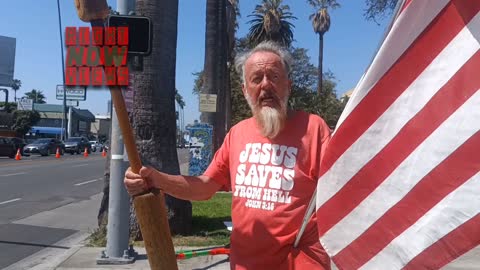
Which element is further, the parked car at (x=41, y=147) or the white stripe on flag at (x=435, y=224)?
the parked car at (x=41, y=147)

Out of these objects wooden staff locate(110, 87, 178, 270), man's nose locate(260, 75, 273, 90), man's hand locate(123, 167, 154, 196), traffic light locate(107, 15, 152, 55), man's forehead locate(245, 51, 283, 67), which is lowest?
wooden staff locate(110, 87, 178, 270)

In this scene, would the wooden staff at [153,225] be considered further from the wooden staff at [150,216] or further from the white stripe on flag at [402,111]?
the white stripe on flag at [402,111]

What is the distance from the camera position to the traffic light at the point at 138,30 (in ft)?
11.9

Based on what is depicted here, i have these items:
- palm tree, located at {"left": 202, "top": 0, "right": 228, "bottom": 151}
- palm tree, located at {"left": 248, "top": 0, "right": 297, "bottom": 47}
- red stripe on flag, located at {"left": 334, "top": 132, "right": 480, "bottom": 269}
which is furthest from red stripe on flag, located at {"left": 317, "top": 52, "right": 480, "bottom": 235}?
palm tree, located at {"left": 248, "top": 0, "right": 297, "bottom": 47}

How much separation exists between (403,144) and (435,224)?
297 mm

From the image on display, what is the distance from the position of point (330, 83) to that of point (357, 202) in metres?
54.9

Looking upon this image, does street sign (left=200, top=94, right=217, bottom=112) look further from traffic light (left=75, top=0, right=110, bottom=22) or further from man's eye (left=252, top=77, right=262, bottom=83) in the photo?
traffic light (left=75, top=0, right=110, bottom=22)

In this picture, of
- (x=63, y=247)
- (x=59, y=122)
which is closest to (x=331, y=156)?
(x=63, y=247)

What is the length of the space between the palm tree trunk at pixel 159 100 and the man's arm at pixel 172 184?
568 cm

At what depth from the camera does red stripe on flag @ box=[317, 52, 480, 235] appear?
198 cm

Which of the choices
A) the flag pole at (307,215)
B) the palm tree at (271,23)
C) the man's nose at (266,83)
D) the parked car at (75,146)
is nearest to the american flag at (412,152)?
the flag pole at (307,215)

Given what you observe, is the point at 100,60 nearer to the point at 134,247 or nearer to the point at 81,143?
the point at 134,247

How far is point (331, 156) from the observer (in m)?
2.29

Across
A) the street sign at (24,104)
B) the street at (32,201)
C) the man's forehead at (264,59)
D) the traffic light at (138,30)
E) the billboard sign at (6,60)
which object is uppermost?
the billboard sign at (6,60)
